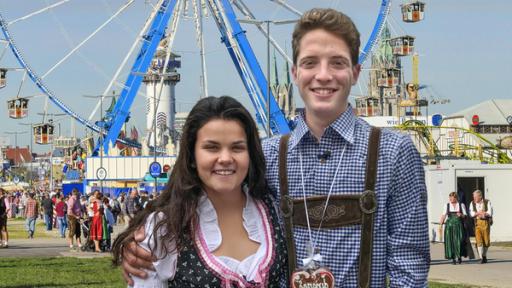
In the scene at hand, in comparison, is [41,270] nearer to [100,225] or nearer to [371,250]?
[100,225]

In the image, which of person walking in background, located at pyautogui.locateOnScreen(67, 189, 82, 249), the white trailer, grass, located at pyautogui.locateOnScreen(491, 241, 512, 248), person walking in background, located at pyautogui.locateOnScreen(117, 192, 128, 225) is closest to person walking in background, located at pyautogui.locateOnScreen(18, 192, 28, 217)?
person walking in background, located at pyautogui.locateOnScreen(117, 192, 128, 225)

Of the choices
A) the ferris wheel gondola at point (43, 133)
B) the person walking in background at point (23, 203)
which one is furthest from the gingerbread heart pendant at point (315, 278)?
the ferris wheel gondola at point (43, 133)

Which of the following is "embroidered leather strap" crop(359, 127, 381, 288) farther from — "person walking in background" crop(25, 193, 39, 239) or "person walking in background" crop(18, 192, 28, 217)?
"person walking in background" crop(18, 192, 28, 217)

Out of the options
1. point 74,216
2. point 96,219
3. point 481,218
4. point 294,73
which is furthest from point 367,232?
point 74,216

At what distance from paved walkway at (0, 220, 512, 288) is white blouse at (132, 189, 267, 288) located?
1213 cm

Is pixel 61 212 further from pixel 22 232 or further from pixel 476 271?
pixel 476 271

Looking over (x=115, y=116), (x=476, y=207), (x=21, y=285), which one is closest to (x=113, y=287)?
(x=21, y=285)

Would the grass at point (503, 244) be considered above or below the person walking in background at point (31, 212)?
below

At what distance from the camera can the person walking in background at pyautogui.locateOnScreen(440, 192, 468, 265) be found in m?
20.1

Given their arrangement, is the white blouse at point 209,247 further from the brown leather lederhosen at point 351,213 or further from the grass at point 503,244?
the grass at point 503,244

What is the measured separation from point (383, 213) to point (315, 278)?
13.5 inches

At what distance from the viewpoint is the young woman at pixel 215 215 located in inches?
138

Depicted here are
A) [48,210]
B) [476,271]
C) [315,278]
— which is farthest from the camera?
[48,210]

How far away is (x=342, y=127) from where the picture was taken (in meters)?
3.62
